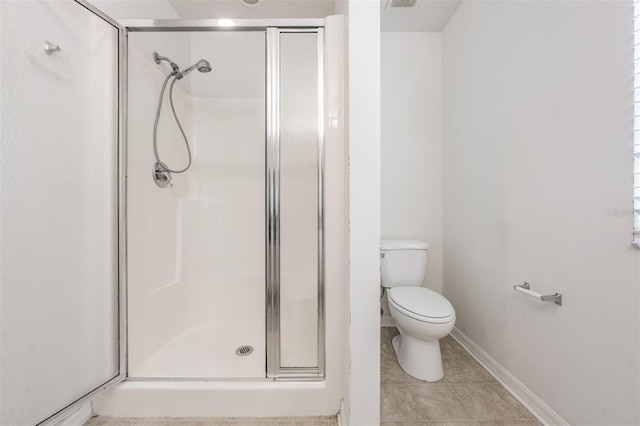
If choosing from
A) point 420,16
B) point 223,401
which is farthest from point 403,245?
point 420,16

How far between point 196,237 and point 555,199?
208 centimetres

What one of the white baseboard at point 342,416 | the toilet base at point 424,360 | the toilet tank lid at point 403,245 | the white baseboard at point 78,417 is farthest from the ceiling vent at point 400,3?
the white baseboard at point 78,417

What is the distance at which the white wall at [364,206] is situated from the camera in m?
0.93

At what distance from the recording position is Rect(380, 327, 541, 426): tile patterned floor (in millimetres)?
1156

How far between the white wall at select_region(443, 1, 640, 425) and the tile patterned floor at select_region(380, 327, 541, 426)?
145mm

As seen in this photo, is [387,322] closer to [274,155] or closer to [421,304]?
[421,304]

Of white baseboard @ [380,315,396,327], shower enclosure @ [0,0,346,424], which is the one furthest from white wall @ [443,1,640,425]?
shower enclosure @ [0,0,346,424]

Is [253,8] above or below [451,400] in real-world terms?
above

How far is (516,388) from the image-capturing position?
51.0 inches

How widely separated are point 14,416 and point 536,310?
2117 millimetres

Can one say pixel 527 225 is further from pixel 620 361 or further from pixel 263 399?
pixel 263 399

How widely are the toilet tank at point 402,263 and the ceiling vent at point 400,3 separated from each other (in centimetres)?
170

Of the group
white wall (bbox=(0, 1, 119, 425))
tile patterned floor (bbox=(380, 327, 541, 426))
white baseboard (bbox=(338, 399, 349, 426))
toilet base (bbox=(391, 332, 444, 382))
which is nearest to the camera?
white wall (bbox=(0, 1, 119, 425))

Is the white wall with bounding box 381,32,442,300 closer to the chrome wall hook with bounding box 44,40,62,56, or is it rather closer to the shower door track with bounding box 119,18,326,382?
the shower door track with bounding box 119,18,326,382
